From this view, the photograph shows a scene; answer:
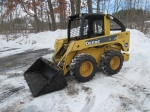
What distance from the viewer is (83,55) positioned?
4473mm

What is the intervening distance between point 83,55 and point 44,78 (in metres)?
1.38

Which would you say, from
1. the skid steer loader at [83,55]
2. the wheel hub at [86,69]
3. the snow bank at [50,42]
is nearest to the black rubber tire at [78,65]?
the skid steer loader at [83,55]

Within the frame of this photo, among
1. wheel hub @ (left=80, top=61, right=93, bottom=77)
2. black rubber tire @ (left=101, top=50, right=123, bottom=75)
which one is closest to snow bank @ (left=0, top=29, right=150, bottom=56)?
black rubber tire @ (left=101, top=50, right=123, bottom=75)

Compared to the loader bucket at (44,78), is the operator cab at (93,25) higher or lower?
higher

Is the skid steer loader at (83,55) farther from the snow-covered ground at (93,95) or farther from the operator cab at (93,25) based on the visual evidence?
the snow-covered ground at (93,95)

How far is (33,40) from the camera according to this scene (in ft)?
45.1

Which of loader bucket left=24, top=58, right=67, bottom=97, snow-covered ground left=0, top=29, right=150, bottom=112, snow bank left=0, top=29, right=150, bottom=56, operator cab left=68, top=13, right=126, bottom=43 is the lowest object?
snow-covered ground left=0, top=29, right=150, bottom=112

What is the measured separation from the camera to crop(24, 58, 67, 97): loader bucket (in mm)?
3924

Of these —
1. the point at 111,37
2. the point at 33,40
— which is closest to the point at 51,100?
the point at 111,37

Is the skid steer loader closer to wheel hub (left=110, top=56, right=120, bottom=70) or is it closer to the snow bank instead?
wheel hub (left=110, top=56, right=120, bottom=70)

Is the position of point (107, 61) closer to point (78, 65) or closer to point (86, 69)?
point (86, 69)

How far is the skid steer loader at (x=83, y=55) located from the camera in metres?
4.32

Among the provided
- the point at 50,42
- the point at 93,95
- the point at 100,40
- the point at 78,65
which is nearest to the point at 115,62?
the point at 100,40

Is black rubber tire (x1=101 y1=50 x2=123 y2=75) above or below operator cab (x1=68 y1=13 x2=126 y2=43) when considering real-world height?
below
